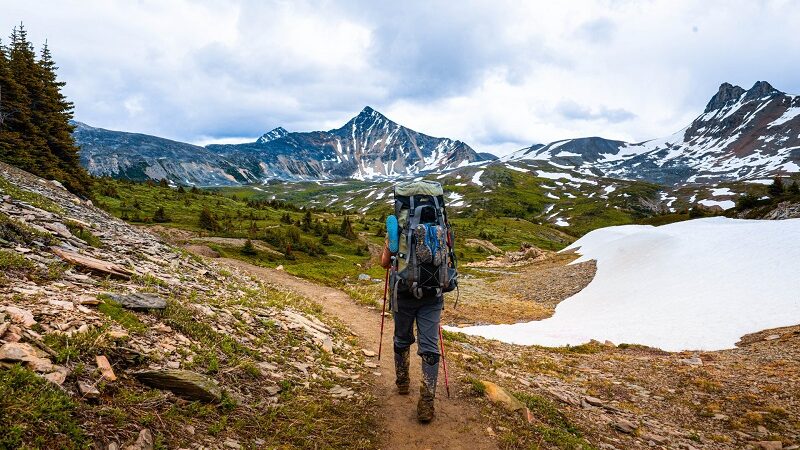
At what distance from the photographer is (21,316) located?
219 inches

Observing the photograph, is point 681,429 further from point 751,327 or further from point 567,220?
point 567,220

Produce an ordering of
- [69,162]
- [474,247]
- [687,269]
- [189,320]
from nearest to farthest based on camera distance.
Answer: [189,320] < [687,269] < [69,162] < [474,247]

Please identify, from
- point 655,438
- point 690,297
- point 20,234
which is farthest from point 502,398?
point 690,297


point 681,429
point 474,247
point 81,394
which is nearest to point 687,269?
point 681,429

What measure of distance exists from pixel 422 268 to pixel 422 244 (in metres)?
0.45

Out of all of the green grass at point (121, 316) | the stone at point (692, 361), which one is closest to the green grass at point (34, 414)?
the green grass at point (121, 316)

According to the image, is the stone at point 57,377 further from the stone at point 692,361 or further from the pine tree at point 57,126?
the pine tree at point 57,126

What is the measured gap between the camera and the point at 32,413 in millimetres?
3906

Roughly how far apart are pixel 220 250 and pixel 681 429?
30091mm

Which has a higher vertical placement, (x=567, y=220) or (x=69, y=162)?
(x=69, y=162)

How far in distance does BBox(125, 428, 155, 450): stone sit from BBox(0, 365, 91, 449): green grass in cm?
47

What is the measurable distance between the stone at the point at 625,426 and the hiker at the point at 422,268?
13.5ft

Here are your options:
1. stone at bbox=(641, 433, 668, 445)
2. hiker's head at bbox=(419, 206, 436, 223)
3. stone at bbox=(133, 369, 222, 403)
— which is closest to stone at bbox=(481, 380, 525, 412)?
stone at bbox=(641, 433, 668, 445)

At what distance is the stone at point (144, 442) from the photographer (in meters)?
4.38
